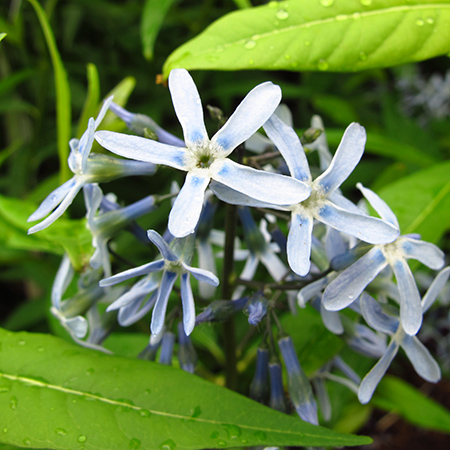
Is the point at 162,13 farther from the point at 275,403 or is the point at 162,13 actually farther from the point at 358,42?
the point at 275,403

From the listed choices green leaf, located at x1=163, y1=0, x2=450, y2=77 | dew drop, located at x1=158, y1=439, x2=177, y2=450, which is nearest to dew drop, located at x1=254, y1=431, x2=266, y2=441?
dew drop, located at x1=158, y1=439, x2=177, y2=450

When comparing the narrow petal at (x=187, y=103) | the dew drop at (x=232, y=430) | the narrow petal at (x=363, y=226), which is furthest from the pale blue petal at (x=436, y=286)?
the narrow petal at (x=187, y=103)

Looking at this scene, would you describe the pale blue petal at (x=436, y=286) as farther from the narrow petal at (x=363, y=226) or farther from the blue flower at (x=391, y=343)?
the narrow petal at (x=363, y=226)

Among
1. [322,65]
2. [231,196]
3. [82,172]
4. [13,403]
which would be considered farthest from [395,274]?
[13,403]

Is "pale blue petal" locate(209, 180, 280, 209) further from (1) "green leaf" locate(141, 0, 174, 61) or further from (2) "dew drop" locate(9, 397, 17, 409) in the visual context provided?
(1) "green leaf" locate(141, 0, 174, 61)

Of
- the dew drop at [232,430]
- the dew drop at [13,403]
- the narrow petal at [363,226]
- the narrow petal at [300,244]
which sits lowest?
the dew drop at [13,403]

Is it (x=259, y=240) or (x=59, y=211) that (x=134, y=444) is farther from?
(x=259, y=240)
